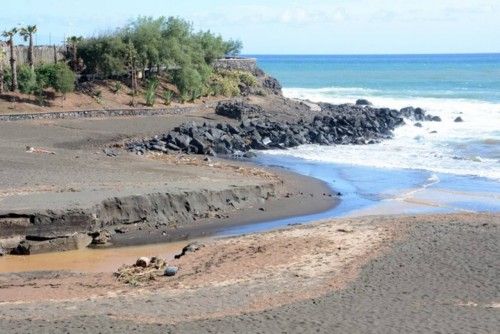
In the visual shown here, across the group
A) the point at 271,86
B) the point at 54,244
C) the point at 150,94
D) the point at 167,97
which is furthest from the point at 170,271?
the point at 271,86

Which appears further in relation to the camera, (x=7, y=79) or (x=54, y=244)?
(x=7, y=79)

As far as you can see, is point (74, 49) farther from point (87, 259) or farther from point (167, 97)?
point (87, 259)

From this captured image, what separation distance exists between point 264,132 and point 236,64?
24.9 meters

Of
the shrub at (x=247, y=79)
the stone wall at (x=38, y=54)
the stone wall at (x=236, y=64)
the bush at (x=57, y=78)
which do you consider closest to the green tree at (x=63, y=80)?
the bush at (x=57, y=78)

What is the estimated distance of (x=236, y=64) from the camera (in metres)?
69.6

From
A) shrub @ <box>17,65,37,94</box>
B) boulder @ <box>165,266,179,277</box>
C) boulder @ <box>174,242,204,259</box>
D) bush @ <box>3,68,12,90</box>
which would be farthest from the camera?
bush @ <box>3,68,12,90</box>

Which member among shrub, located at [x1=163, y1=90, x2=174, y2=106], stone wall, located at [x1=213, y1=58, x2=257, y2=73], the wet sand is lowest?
the wet sand

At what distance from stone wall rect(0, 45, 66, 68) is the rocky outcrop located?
10.9 meters

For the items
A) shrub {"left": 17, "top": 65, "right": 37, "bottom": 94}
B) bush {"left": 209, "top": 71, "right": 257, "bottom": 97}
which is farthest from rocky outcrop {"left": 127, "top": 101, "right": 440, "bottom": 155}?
shrub {"left": 17, "top": 65, "right": 37, "bottom": 94}

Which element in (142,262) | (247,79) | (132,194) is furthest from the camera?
(247,79)

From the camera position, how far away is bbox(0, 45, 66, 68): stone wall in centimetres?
5001

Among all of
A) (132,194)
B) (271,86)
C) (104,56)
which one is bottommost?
(132,194)

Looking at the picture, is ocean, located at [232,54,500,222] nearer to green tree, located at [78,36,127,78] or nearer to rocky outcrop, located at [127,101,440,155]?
rocky outcrop, located at [127,101,440,155]

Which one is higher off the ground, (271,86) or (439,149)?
(271,86)
